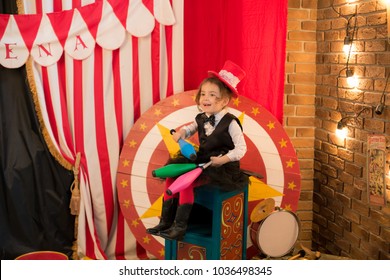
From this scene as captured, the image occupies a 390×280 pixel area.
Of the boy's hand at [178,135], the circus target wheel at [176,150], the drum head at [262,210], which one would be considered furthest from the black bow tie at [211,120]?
the drum head at [262,210]

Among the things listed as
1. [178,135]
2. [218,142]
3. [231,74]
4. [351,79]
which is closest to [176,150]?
[178,135]

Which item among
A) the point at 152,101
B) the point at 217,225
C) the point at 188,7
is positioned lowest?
the point at 217,225

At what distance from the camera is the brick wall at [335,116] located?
10.2 feet

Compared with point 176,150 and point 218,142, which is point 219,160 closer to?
point 218,142

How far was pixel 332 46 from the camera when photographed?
3508mm

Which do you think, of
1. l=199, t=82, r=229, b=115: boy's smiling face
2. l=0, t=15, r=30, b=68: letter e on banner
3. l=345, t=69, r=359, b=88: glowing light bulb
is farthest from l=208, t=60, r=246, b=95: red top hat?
l=0, t=15, r=30, b=68: letter e on banner

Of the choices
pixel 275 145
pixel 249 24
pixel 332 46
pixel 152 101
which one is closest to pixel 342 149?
→ pixel 275 145

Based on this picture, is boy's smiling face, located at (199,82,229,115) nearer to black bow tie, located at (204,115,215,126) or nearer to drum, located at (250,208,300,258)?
black bow tie, located at (204,115,215,126)

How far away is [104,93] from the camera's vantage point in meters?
3.45

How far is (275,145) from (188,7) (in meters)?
1.02

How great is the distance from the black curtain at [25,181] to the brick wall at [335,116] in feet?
5.29

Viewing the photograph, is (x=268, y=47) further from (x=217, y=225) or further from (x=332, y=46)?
(x=217, y=225)

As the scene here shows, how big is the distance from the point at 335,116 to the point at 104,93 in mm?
1494

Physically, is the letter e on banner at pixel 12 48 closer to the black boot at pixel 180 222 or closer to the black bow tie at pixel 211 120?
the black bow tie at pixel 211 120
